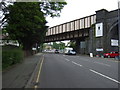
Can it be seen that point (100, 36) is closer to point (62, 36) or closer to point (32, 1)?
point (62, 36)

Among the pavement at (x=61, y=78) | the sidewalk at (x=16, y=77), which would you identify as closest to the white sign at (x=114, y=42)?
the pavement at (x=61, y=78)

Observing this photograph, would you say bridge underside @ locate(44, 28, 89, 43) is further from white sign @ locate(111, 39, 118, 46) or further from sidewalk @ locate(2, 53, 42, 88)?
sidewalk @ locate(2, 53, 42, 88)

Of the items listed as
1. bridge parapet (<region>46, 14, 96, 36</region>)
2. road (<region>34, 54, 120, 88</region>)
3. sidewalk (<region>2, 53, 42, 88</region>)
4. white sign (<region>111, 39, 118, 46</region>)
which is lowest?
road (<region>34, 54, 120, 88</region>)

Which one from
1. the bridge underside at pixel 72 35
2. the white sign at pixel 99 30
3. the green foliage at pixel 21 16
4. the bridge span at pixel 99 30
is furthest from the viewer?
the bridge underside at pixel 72 35

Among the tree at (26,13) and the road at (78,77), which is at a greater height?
the tree at (26,13)

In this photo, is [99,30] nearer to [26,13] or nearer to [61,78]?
[26,13]

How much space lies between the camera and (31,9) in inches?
535

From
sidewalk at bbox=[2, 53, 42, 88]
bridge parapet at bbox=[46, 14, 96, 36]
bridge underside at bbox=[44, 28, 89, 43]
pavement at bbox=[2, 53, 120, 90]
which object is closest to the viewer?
sidewalk at bbox=[2, 53, 42, 88]

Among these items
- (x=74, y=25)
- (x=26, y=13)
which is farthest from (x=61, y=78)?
(x=74, y=25)

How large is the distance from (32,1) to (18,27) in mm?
3878

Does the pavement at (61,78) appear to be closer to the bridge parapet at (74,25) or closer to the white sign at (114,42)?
the white sign at (114,42)

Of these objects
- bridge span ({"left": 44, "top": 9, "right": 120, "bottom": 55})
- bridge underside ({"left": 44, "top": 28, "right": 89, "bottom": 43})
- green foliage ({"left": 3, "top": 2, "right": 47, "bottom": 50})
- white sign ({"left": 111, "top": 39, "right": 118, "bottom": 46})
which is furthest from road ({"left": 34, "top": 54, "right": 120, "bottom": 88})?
bridge underside ({"left": 44, "top": 28, "right": 89, "bottom": 43})

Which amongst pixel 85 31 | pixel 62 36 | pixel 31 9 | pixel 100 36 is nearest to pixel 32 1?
pixel 31 9

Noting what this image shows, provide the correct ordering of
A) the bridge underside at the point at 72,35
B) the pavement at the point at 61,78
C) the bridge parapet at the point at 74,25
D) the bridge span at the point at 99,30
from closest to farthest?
1. the pavement at the point at 61,78
2. the bridge span at the point at 99,30
3. the bridge parapet at the point at 74,25
4. the bridge underside at the point at 72,35
